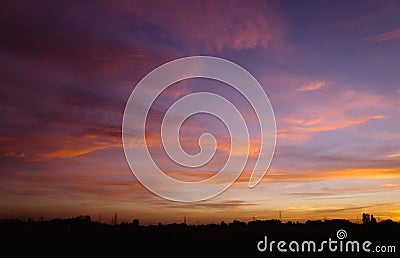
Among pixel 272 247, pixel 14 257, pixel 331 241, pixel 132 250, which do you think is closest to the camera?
pixel 14 257

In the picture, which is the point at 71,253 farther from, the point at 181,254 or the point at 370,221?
the point at 370,221

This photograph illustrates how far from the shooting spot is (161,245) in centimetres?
3331

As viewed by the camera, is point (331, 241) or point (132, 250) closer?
point (132, 250)

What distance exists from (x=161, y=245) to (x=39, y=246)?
426 inches

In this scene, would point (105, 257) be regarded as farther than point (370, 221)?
No

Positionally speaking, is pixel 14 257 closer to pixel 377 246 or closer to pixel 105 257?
pixel 105 257

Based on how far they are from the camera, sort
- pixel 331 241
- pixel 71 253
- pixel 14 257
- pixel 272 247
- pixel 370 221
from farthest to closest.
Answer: pixel 370 221
pixel 331 241
pixel 272 247
pixel 71 253
pixel 14 257

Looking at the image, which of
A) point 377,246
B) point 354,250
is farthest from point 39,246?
point 377,246

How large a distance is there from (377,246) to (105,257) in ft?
72.5

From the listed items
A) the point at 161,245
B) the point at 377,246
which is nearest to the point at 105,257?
the point at 161,245

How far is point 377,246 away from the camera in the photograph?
30688mm

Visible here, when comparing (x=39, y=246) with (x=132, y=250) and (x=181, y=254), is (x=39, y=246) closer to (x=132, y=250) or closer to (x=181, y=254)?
(x=132, y=250)

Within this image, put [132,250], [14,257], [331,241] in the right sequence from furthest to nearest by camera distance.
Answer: [331,241] < [132,250] < [14,257]

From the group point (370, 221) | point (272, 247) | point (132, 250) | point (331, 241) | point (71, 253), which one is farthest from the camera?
point (370, 221)
